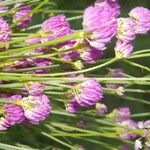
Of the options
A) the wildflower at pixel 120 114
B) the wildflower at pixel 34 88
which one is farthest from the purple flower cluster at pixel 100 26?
the wildflower at pixel 120 114

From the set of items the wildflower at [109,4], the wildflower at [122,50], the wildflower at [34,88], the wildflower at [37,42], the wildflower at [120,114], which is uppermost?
the wildflower at [109,4]

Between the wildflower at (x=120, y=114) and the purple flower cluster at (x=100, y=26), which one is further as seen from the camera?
the wildflower at (x=120, y=114)

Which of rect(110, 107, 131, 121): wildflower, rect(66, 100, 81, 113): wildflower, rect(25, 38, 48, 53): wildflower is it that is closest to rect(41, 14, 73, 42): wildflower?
rect(25, 38, 48, 53): wildflower

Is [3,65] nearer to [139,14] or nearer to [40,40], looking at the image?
[40,40]

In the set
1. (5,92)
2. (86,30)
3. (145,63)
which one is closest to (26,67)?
(5,92)

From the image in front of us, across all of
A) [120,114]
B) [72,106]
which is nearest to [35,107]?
[72,106]

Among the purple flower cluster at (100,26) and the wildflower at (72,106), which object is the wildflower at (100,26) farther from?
the wildflower at (72,106)

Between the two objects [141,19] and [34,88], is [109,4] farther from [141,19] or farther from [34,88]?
[34,88]

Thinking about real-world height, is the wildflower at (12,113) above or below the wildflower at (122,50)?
below
